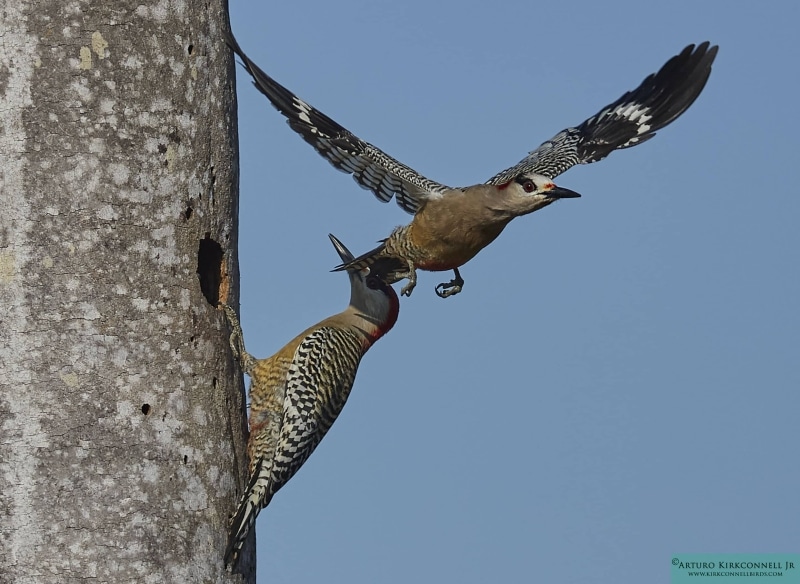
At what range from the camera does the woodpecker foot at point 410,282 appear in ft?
22.5

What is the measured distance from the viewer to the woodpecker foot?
6.86 metres

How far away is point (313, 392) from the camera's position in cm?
572

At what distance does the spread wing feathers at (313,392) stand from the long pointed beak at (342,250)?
0.77 m

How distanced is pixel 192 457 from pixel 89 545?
1.75 feet

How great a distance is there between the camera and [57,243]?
405 cm

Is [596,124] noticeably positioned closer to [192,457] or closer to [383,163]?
[383,163]

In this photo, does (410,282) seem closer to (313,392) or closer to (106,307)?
(313,392)

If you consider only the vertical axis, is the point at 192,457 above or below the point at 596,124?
below

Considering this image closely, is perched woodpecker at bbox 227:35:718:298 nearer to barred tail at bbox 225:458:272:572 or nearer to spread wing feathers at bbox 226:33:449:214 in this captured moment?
spread wing feathers at bbox 226:33:449:214

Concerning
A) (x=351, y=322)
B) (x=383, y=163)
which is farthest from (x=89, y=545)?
(x=383, y=163)

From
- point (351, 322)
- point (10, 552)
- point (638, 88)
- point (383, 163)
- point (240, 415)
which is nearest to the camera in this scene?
point (10, 552)

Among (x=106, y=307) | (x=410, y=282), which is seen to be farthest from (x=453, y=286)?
(x=106, y=307)

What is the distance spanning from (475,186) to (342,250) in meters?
0.91

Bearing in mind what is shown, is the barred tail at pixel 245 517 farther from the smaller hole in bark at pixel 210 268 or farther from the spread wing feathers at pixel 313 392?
the smaller hole in bark at pixel 210 268
